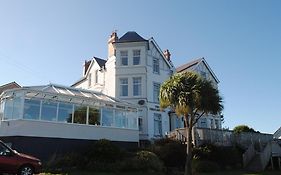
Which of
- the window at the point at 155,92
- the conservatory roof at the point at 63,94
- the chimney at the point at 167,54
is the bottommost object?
the conservatory roof at the point at 63,94

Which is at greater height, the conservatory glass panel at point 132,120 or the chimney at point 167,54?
the chimney at point 167,54

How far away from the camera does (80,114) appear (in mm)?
27172

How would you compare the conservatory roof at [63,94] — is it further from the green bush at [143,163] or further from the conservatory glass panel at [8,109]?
the green bush at [143,163]

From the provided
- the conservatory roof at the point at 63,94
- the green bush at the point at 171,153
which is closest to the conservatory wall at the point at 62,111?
the conservatory roof at the point at 63,94

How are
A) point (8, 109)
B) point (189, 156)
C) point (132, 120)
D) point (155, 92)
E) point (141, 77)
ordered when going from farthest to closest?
point (155, 92)
point (141, 77)
point (132, 120)
point (8, 109)
point (189, 156)

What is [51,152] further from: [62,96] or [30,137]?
[62,96]

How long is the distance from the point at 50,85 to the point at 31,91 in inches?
143

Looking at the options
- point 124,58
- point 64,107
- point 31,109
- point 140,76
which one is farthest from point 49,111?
point 124,58

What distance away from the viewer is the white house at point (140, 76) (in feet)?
117

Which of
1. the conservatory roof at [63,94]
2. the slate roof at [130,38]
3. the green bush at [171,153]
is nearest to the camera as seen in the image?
the conservatory roof at [63,94]

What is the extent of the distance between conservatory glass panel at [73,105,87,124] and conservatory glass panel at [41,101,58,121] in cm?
177

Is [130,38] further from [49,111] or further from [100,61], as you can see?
[49,111]

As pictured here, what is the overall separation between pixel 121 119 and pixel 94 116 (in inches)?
122

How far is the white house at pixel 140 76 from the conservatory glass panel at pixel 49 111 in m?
11.0
